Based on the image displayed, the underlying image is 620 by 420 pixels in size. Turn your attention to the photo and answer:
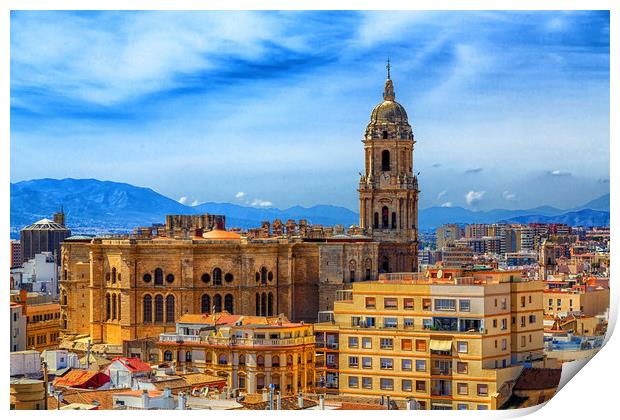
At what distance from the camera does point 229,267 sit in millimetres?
54906

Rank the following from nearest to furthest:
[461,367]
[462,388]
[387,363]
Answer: [462,388] → [461,367] → [387,363]

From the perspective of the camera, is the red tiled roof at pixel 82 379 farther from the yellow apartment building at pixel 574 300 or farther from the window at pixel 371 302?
the yellow apartment building at pixel 574 300

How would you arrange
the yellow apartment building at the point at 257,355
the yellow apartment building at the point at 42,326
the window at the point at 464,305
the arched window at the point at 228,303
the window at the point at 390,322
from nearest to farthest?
1. the window at the point at 464,305
2. the window at the point at 390,322
3. the yellow apartment building at the point at 257,355
4. the arched window at the point at 228,303
5. the yellow apartment building at the point at 42,326

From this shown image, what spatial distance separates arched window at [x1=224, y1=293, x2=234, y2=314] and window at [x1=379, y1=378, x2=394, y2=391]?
18143 millimetres

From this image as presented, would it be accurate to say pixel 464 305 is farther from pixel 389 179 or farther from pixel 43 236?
pixel 43 236

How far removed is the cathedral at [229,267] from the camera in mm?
54281

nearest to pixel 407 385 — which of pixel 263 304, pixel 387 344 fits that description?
pixel 387 344

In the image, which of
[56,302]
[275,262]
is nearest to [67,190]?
[56,302]

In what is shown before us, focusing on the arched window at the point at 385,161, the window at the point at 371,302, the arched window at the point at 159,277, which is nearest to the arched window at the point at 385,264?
the arched window at the point at 385,161

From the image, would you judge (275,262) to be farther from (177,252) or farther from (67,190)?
(67,190)

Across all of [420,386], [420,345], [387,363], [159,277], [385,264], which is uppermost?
[385,264]

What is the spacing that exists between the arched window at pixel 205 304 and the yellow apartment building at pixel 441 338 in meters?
15.5

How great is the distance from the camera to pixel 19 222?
9169cm

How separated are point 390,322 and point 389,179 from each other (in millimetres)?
27657
